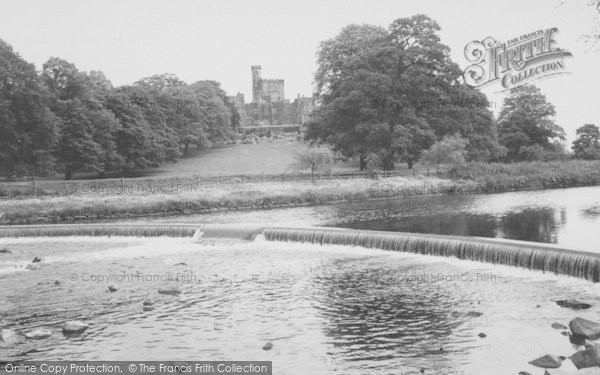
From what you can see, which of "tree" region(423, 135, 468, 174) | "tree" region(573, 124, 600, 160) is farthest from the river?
"tree" region(573, 124, 600, 160)

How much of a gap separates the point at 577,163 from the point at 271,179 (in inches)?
1511

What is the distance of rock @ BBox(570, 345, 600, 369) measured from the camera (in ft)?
39.6

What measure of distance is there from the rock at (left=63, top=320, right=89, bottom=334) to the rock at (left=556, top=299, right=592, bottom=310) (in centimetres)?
1283

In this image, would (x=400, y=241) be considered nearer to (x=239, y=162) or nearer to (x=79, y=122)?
(x=79, y=122)

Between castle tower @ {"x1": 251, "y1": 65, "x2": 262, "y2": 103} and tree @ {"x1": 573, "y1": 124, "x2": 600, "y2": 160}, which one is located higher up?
castle tower @ {"x1": 251, "y1": 65, "x2": 262, "y2": 103}

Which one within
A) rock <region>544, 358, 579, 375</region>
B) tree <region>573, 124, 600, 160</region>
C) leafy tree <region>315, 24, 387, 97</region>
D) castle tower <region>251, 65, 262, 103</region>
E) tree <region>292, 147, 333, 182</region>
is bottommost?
rock <region>544, 358, 579, 375</region>

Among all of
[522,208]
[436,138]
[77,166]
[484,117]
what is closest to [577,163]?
[484,117]

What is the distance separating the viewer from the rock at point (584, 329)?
14000 mm

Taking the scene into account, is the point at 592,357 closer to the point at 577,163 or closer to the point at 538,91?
the point at 577,163

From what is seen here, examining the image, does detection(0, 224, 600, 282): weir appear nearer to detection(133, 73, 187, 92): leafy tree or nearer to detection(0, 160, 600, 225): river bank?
detection(0, 160, 600, 225): river bank

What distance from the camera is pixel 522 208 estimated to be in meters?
43.2

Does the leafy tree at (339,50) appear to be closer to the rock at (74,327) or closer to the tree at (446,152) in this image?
the tree at (446,152)

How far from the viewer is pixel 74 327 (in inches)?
628

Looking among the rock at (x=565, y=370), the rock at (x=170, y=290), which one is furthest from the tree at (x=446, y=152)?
the rock at (x=565, y=370)
